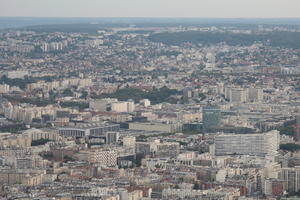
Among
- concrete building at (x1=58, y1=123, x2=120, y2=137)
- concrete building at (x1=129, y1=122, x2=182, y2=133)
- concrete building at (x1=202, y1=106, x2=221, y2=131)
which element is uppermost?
concrete building at (x1=202, y1=106, x2=221, y2=131)

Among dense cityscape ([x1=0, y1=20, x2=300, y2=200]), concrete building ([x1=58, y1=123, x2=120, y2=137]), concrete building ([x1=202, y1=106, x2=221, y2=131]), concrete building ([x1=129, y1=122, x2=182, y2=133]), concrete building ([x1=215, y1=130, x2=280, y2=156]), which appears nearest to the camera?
dense cityscape ([x1=0, y1=20, x2=300, y2=200])

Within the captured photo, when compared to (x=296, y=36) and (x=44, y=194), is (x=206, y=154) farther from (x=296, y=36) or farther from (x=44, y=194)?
(x=296, y=36)

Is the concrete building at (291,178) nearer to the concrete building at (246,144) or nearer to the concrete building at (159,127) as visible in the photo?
the concrete building at (246,144)

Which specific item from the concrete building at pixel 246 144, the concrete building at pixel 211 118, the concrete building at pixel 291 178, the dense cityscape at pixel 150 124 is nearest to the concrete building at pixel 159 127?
the dense cityscape at pixel 150 124

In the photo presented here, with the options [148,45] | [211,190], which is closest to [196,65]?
[148,45]

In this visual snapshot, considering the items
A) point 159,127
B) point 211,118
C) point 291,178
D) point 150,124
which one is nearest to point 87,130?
point 159,127

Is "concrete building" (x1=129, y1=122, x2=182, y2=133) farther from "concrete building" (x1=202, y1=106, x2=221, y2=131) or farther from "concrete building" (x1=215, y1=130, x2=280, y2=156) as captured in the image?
"concrete building" (x1=215, y1=130, x2=280, y2=156)

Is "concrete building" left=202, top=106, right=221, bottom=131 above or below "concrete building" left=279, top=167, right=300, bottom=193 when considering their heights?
below

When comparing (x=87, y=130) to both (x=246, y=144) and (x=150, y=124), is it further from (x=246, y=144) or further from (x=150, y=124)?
(x=246, y=144)

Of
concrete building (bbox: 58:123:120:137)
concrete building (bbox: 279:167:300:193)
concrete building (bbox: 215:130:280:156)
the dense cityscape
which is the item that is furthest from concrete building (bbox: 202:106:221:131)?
concrete building (bbox: 279:167:300:193)
